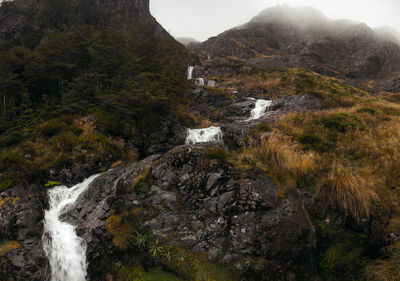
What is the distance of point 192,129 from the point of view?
61.6 feet

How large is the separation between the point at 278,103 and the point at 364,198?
20.3 m

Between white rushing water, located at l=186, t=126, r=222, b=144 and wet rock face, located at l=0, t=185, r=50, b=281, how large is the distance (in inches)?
440

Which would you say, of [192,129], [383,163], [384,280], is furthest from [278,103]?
[384,280]

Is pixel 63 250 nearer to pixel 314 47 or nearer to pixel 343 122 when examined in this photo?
pixel 343 122

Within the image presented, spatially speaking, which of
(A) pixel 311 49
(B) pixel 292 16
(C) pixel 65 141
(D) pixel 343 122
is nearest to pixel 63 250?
(C) pixel 65 141

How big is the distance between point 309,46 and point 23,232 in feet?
309

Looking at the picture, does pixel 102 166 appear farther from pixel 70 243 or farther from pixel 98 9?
pixel 98 9

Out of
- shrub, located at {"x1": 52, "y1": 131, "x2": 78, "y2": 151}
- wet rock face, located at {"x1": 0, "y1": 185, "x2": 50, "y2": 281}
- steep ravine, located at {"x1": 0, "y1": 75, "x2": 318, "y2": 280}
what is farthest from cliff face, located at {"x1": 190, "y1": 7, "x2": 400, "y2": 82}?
wet rock face, located at {"x1": 0, "y1": 185, "x2": 50, "y2": 281}

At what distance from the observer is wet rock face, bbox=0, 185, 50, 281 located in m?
6.11

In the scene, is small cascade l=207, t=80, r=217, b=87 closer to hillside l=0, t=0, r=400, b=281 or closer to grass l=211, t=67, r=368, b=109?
grass l=211, t=67, r=368, b=109

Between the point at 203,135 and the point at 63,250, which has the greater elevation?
the point at 203,135

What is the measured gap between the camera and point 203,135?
17.5m

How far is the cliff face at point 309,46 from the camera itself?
6706cm

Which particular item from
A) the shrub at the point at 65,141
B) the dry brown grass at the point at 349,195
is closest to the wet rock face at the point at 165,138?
the shrub at the point at 65,141
